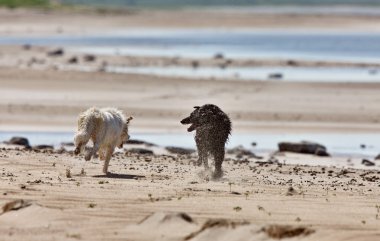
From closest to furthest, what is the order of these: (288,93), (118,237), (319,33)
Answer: (118,237)
(288,93)
(319,33)

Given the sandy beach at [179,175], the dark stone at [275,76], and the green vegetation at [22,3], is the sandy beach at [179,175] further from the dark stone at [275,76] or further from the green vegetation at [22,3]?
the green vegetation at [22,3]

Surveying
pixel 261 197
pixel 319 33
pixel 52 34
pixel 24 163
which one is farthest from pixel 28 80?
pixel 319 33

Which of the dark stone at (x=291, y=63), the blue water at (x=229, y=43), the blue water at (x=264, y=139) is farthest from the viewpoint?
the blue water at (x=229, y=43)

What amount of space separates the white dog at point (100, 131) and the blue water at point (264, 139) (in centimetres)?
616

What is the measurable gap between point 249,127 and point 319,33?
4438 cm

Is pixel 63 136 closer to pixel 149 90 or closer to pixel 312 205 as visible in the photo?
pixel 149 90

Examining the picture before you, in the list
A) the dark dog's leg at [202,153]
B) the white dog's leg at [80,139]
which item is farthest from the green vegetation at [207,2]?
the white dog's leg at [80,139]

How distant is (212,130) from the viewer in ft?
52.5

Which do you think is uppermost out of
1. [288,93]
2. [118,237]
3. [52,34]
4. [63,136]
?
[52,34]

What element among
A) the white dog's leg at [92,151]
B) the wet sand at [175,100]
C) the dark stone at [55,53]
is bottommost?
the white dog's leg at [92,151]

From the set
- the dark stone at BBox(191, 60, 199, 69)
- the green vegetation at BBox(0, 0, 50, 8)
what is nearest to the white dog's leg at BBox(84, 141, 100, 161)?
the dark stone at BBox(191, 60, 199, 69)

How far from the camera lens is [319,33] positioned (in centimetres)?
7062

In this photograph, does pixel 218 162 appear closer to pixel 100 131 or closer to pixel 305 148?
pixel 100 131

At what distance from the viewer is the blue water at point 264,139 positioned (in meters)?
22.9
